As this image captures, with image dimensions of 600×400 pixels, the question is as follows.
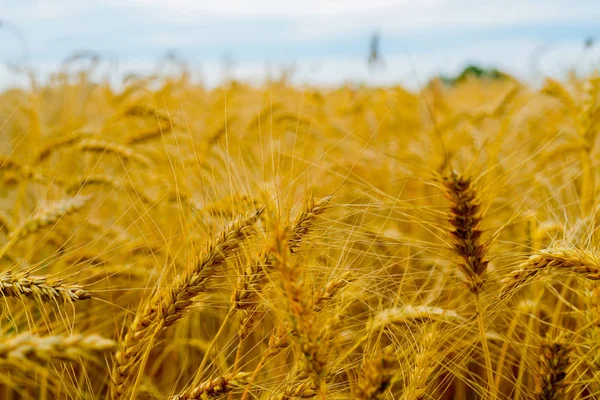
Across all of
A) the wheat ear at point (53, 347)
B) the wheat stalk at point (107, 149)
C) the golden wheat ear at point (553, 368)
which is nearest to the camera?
the wheat ear at point (53, 347)

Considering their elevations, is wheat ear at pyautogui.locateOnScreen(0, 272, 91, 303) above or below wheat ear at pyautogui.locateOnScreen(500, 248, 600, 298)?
above

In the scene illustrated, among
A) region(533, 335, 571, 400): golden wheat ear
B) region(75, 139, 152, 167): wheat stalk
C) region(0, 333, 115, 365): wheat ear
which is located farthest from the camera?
region(75, 139, 152, 167): wheat stalk

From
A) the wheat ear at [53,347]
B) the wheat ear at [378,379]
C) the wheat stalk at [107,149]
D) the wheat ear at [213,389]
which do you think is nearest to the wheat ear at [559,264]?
the wheat ear at [378,379]

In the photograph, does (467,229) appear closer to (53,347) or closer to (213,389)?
(213,389)

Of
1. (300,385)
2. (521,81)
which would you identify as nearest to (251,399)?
(300,385)

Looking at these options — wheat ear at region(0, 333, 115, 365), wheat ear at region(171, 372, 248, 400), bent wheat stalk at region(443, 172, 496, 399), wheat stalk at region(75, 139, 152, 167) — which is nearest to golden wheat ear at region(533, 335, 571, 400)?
bent wheat stalk at region(443, 172, 496, 399)

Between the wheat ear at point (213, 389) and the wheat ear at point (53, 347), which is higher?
the wheat ear at point (53, 347)

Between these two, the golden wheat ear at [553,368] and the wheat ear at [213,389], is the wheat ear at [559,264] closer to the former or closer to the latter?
the golden wheat ear at [553,368]

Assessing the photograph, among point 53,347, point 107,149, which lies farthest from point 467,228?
point 107,149

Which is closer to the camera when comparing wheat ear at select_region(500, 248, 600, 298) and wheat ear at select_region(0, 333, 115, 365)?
wheat ear at select_region(0, 333, 115, 365)

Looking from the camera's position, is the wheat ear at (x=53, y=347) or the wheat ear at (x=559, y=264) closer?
the wheat ear at (x=53, y=347)

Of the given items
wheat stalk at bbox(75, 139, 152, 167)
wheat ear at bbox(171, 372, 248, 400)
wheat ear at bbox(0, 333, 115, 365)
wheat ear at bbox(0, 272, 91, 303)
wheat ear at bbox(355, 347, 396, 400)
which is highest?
wheat stalk at bbox(75, 139, 152, 167)

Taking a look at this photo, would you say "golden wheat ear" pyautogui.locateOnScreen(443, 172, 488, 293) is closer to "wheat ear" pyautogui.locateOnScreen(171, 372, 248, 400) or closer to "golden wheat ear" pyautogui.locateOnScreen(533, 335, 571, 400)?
"golden wheat ear" pyautogui.locateOnScreen(533, 335, 571, 400)

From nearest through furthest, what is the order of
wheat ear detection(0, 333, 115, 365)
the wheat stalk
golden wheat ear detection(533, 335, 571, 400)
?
wheat ear detection(0, 333, 115, 365) < golden wheat ear detection(533, 335, 571, 400) < the wheat stalk
